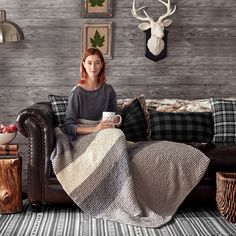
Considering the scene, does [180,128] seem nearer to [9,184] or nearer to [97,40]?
[97,40]

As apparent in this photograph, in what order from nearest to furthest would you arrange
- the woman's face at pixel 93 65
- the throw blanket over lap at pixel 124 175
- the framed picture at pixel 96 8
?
1. the throw blanket over lap at pixel 124 175
2. the woman's face at pixel 93 65
3. the framed picture at pixel 96 8

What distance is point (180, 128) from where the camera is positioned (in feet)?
13.9

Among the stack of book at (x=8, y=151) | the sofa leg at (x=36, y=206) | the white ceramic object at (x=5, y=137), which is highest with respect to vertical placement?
the white ceramic object at (x=5, y=137)

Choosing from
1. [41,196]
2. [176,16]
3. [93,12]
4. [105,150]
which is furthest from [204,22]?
[41,196]

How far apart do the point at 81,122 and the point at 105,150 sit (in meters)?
0.49

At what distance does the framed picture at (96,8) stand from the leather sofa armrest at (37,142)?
4.44 feet

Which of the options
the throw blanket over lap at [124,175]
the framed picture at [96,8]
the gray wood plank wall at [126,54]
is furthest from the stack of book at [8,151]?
the framed picture at [96,8]

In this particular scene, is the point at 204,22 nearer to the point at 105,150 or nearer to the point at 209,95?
the point at 209,95

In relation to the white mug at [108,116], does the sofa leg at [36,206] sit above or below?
below

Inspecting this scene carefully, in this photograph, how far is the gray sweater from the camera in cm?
397

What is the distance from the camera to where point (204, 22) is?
4727 mm

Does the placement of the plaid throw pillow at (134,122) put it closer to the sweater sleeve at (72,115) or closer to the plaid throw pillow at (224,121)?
the sweater sleeve at (72,115)

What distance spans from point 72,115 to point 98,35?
1.05 m

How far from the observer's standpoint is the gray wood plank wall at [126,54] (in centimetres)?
470
